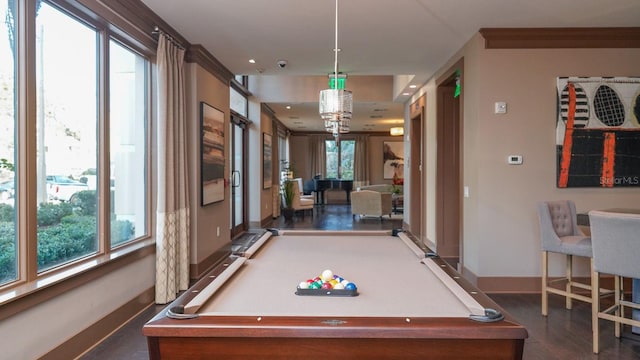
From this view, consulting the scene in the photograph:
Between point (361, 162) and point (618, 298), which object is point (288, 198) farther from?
point (618, 298)

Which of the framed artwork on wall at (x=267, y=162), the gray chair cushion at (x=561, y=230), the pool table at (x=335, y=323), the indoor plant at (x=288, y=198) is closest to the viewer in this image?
the pool table at (x=335, y=323)

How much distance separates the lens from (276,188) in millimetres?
10438

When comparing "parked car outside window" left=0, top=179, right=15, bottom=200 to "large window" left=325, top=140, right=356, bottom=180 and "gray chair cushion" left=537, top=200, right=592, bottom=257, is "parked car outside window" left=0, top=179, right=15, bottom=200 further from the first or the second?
"large window" left=325, top=140, right=356, bottom=180

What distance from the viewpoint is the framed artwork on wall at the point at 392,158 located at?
14.8m

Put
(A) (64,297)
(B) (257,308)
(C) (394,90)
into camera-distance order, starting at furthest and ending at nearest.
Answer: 1. (C) (394,90)
2. (A) (64,297)
3. (B) (257,308)

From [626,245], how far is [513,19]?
2.22 m

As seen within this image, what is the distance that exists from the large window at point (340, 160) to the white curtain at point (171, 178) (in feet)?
35.6

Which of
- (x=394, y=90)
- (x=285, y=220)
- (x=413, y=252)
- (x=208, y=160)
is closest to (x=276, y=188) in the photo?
(x=285, y=220)

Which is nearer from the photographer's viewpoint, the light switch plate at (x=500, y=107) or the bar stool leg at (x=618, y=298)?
the bar stool leg at (x=618, y=298)

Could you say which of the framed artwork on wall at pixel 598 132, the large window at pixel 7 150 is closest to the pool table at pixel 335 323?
the large window at pixel 7 150

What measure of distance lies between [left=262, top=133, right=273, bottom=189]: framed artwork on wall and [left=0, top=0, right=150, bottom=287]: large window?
4.94 metres

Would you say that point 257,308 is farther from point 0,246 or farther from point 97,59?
point 97,59

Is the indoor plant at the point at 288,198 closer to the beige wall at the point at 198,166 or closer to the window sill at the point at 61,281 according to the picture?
the beige wall at the point at 198,166

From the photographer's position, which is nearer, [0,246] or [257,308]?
[257,308]
